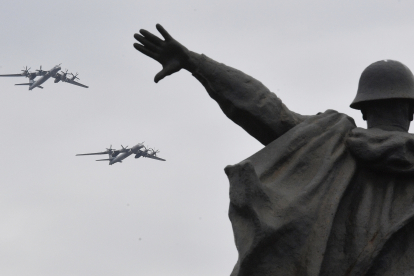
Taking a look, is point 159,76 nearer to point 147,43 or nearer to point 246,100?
point 147,43

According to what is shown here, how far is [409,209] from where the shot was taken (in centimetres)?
523

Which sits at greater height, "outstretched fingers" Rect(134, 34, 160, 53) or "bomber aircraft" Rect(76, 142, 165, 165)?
"bomber aircraft" Rect(76, 142, 165, 165)

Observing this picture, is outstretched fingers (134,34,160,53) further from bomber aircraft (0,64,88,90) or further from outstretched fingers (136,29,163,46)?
bomber aircraft (0,64,88,90)

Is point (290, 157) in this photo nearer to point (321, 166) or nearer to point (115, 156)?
point (321, 166)

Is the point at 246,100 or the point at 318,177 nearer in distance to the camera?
the point at 318,177

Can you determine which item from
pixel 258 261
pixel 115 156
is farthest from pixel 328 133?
pixel 115 156

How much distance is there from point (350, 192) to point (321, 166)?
0.91ft

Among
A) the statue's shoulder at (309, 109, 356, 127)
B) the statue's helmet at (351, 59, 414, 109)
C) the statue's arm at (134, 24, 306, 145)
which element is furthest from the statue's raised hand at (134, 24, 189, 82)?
the statue's helmet at (351, 59, 414, 109)

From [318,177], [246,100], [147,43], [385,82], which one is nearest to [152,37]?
[147,43]

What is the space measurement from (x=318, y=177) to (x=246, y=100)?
83cm

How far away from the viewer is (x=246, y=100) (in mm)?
5719

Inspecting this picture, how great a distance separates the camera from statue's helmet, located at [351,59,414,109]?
573 centimetres

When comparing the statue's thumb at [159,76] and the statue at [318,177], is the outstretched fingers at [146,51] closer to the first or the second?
the statue at [318,177]

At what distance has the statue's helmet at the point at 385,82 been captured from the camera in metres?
5.73
